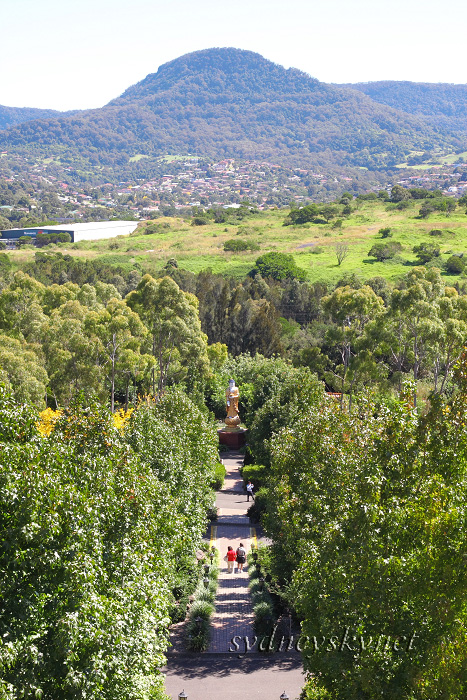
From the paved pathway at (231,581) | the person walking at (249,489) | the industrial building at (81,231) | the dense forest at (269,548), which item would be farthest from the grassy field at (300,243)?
the dense forest at (269,548)

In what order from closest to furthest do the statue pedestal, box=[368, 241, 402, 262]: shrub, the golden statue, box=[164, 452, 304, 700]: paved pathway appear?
1. box=[164, 452, 304, 700]: paved pathway
2. the golden statue
3. the statue pedestal
4. box=[368, 241, 402, 262]: shrub

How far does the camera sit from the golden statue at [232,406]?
37875 mm

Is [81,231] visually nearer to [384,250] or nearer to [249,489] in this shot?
[384,250]

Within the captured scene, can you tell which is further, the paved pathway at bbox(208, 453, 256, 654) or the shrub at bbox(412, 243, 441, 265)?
the shrub at bbox(412, 243, 441, 265)

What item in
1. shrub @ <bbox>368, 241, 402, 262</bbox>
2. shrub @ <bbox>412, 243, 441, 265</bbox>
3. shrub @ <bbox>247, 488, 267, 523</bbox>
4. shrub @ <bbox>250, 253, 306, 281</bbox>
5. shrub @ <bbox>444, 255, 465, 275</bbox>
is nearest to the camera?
shrub @ <bbox>247, 488, 267, 523</bbox>

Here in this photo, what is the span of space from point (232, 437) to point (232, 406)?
68.6 inches

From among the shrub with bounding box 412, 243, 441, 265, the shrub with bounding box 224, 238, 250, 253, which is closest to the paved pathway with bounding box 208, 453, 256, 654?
the shrub with bounding box 412, 243, 441, 265

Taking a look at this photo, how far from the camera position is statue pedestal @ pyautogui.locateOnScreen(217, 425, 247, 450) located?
1512 inches

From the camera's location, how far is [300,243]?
91438 millimetres

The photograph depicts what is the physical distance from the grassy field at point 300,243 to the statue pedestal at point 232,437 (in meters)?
32.4

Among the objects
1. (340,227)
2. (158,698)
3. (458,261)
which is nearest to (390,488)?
(158,698)

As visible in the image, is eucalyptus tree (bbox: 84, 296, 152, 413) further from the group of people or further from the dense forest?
the group of people

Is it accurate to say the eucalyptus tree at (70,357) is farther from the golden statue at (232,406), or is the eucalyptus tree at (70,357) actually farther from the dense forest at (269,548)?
the dense forest at (269,548)

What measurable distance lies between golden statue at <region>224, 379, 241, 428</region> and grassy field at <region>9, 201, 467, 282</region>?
32405 millimetres
